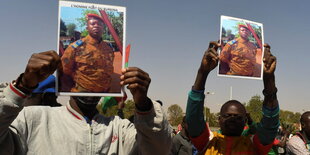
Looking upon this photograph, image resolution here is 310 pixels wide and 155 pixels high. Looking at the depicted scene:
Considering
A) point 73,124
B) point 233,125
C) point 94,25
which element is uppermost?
point 94,25

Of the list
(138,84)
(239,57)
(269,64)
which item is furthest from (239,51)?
(138,84)

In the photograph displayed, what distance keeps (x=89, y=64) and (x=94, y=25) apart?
0.30 meters

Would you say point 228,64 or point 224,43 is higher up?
point 224,43

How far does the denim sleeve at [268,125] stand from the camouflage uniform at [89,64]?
6.10ft

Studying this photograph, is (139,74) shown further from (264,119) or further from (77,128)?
(264,119)

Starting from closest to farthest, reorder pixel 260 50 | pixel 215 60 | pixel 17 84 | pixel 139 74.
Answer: pixel 17 84
pixel 139 74
pixel 215 60
pixel 260 50

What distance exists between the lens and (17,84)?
5.80 ft

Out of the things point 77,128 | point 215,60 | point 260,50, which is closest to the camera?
point 77,128

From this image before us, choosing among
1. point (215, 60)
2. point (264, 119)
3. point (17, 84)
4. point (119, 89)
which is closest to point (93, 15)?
point (119, 89)

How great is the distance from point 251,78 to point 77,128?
6.53 ft

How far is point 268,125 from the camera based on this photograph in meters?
3.15

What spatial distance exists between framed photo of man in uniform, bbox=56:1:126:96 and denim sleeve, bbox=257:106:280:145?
5.79ft

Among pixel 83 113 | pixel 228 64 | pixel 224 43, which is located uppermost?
pixel 224 43

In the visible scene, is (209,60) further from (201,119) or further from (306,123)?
Answer: (306,123)
